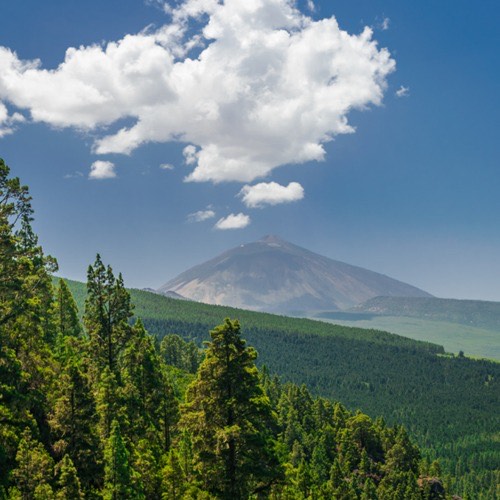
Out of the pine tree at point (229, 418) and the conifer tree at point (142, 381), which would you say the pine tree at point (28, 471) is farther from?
the conifer tree at point (142, 381)

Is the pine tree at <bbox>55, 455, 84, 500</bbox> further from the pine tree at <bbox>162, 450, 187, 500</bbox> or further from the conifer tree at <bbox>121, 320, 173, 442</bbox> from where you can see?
the conifer tree at <bbox>121, 320, 173, 442</bbox>

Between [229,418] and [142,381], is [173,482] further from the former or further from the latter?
[142,381]

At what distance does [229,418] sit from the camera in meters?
27.4

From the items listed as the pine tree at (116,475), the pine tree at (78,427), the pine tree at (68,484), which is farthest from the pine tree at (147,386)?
the pine tree at (68,484)

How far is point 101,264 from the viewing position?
154 ft

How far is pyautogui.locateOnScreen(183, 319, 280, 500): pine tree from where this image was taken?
2709 centimetres

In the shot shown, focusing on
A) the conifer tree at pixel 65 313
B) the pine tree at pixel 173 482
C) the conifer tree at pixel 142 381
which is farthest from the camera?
the conifer tree at pixel 65 313

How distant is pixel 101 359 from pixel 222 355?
22.5 metres

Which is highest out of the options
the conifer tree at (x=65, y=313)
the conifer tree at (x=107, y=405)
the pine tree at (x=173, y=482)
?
the conifer tree at (x=65, y=313)

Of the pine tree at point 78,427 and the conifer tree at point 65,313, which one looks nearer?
the pine tree at point 78,427

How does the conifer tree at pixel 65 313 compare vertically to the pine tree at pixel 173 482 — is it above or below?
above

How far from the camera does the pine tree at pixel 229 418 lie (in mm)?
27094

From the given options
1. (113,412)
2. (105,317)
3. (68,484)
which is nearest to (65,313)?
(105,317)

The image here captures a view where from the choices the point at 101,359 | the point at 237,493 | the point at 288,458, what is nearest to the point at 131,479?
the point at 237,493
